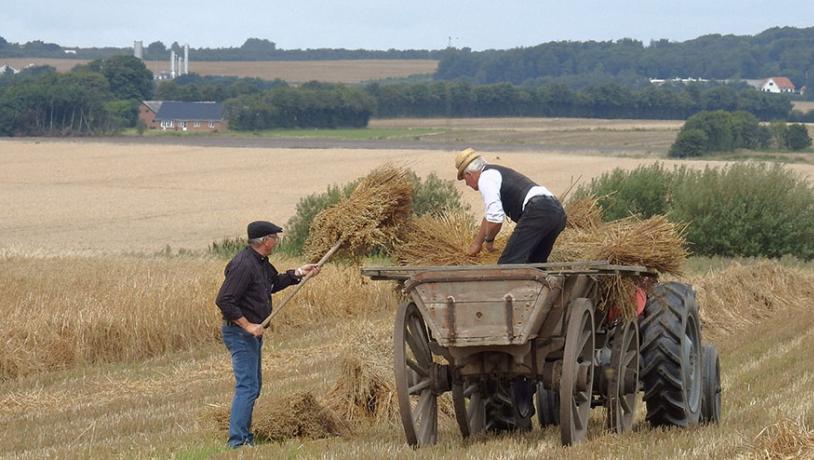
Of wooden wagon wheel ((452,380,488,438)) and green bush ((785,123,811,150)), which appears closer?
wooden wagon wheel ((452,380,488,438))

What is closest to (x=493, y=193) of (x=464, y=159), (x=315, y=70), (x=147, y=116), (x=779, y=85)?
(x=464, y=159)

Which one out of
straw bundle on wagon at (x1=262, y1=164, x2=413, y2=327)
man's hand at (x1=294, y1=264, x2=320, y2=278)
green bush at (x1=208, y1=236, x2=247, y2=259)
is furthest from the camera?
green bush at (x1=208, y1=236, x2=247, y2=259)

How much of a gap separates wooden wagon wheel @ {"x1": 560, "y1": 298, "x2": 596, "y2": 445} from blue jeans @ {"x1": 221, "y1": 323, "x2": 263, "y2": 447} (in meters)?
2.27

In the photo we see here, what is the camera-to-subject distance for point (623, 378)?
30.5 ft

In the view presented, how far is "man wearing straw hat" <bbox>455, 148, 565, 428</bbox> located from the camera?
8922 millimetres

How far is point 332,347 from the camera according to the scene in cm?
1712

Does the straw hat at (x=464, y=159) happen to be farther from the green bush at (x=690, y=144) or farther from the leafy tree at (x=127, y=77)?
the leafy tree at (x=127, y=77)

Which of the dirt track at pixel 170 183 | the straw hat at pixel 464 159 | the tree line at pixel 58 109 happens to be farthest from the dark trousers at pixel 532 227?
the tree line at pixel 58 109

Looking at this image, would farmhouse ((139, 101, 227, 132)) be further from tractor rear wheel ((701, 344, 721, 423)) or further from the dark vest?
the dark vest

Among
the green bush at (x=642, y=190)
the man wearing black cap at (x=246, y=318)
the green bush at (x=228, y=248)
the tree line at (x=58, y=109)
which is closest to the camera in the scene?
the man wearing black cap at (x=246, y=318)

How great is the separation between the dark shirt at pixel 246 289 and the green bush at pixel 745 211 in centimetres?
2215

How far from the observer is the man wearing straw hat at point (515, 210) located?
351 inches

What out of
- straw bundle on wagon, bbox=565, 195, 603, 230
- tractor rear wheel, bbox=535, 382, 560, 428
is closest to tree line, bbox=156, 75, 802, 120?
tractor rear wheel, bbox=535, 382, 560, 428

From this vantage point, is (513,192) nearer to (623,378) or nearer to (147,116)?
(623,378)
